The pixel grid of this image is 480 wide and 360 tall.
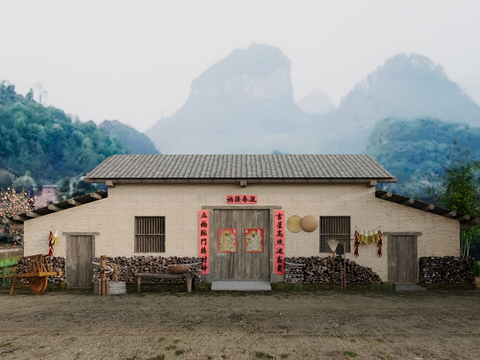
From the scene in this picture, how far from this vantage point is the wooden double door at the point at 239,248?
36.1 feet

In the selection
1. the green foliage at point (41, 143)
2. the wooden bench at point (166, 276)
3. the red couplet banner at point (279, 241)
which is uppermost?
the green foliage at point (41, 143)

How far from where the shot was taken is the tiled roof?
10844mm

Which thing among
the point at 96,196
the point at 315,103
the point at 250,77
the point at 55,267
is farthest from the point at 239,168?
the point at 315,103

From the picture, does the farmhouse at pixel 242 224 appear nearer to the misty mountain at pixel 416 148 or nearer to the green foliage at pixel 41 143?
the green foliage at pixel 41 143

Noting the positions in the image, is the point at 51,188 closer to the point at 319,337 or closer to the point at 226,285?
the point at 226,285

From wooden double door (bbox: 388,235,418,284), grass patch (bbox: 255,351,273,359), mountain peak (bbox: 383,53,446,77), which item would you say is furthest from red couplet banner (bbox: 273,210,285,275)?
mountain peak (bbox: 383,53,446,77)

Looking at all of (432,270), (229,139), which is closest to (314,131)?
(229,139)

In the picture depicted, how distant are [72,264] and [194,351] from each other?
6998mm

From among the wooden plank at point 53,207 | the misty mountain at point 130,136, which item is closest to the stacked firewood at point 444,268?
the wooden plank at point 53,207

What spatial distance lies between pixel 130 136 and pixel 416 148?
2502 inches

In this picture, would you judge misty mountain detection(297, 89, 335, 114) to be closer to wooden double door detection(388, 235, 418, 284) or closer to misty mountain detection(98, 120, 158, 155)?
misty mountain detection(98, 120, 158, 155)

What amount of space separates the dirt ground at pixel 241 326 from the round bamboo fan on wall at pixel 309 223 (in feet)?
6.74

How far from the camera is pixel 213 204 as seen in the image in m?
11.0

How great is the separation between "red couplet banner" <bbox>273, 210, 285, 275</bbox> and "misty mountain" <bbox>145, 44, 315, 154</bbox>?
7962 cm
